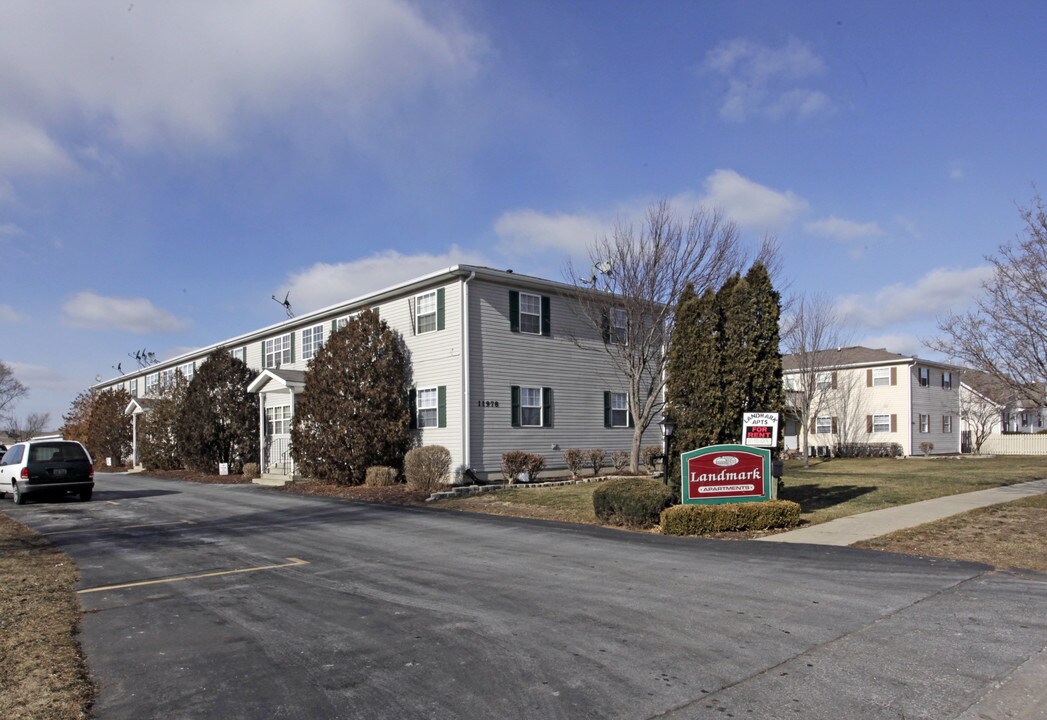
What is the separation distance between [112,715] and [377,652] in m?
1.81

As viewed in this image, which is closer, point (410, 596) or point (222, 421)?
point (410, 596)

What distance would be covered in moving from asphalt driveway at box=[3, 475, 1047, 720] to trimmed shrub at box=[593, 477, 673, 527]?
53.2 inches

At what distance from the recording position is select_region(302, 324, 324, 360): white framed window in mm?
27453

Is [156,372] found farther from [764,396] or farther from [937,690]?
[937,690]

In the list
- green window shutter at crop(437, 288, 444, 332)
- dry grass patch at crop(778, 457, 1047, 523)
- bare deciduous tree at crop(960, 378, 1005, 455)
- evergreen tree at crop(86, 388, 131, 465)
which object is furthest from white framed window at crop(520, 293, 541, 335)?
bare deciduous tree at crop(960, 378, 1005, 455)

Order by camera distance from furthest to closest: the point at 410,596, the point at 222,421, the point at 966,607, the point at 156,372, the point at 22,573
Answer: the point at 156,372 → the point at 222,421 → the point at 22,573 → the point at 410,596 → the point at 966,607

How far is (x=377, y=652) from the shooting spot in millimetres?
5500

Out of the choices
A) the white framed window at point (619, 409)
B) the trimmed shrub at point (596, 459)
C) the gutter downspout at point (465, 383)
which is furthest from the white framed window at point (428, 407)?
the white framed window at point (619, 409)

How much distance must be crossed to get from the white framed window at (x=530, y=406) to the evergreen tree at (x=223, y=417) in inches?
551

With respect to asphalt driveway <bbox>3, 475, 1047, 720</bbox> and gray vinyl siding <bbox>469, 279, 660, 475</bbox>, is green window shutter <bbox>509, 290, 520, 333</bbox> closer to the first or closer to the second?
gray vinyl siding <bbox>469, 279, 660, 475</bbox>

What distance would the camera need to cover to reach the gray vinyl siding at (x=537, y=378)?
20922 millimetres

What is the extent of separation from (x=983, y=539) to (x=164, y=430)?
1348 inches

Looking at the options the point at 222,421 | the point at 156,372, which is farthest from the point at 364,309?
the point at 156,372

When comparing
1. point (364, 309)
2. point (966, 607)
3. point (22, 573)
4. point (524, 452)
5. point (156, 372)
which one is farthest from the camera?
point (156, 372)
